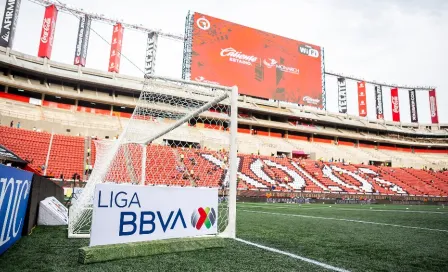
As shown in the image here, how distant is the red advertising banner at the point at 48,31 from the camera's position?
25.6m

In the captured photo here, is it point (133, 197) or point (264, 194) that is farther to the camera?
point (264, 194)

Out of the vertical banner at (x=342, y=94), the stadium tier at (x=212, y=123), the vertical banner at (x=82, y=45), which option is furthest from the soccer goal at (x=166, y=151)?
the vertical banner at (x=342, y=94)

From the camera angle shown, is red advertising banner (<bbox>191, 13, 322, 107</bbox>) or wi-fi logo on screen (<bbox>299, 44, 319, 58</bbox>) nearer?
red advertising banner (<bbox>191, 13, 322, 107</bbox>)

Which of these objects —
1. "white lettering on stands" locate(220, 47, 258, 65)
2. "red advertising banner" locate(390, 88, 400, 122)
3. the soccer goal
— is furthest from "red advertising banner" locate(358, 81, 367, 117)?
the soccer goal

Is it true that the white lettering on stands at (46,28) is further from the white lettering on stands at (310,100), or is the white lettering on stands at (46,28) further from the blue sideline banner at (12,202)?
the blue sideline banner at (12,202)

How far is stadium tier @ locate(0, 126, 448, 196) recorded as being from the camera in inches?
673

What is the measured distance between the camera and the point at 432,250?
12.2ft

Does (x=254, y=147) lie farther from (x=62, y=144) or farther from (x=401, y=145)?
(x=401, y=145)

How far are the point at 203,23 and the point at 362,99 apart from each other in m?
28.7

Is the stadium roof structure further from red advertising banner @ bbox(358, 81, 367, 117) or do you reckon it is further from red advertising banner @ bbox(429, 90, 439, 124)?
red advertising banner @ bbox(429, 90, 439, 124)

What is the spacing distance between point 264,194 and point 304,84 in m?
15.3

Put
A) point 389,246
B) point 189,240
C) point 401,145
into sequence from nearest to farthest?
point 189,240 → point 389,246 → point 401,145

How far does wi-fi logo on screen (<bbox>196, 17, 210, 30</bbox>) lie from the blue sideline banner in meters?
24.4

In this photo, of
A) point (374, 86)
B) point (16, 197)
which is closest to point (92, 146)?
point (16, 197)
